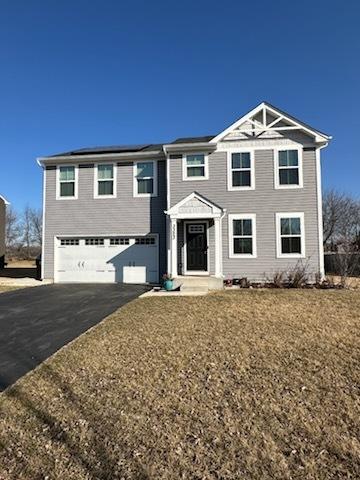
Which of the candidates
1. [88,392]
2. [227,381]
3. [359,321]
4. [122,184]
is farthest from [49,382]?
[122,184]

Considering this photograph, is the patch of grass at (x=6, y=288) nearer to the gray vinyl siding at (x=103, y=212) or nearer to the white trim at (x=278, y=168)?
the gray vinyl siding at (x=103, y=212)

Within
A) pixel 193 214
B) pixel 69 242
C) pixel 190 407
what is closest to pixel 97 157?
pixel 69 242

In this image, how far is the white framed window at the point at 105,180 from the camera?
16.2 metres

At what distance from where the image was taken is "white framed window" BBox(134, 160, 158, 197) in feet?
52.3

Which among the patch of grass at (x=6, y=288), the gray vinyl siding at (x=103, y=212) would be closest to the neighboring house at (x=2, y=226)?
the gray vinyl siding at (x=103, y=212)

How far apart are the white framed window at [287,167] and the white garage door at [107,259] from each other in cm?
592

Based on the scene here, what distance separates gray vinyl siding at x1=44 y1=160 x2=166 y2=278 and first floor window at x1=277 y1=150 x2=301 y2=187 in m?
5.03

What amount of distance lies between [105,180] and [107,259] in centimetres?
365

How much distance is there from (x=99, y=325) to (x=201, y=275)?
7.68 m

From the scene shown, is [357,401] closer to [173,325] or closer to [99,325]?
[173,325]

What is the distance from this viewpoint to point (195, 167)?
599 inches

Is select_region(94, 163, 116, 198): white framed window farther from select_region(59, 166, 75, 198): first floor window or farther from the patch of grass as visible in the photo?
the patch of grass

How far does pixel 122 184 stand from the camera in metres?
16.1

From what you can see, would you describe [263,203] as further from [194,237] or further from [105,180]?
[105,180]
